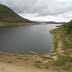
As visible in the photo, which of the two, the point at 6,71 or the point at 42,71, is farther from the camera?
the point at 42,71

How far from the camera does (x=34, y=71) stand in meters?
14.3

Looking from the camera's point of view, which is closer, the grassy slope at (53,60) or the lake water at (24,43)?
the grassy slope at (53,60)

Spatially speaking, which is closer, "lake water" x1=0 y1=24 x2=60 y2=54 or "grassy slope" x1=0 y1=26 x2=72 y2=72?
"grassy slope" x1=0 y1=26 x2=72 y2=72

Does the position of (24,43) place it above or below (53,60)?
above

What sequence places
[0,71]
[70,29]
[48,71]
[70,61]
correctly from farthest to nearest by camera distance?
[70,29] < [70,61] < [48,71] < [0,71]

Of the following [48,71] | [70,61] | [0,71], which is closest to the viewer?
[0,71]

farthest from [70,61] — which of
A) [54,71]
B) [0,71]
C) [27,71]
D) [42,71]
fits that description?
[0,71]

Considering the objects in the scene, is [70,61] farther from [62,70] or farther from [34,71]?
[34,71]

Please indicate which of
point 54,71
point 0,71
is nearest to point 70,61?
point 54,71

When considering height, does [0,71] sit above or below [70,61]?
above

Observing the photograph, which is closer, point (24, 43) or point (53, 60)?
point (53, 60)

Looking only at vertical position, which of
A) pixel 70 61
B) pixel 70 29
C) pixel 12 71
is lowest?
pixel 70 61

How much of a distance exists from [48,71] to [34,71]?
7.76ft

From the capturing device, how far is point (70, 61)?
68.7 ft
